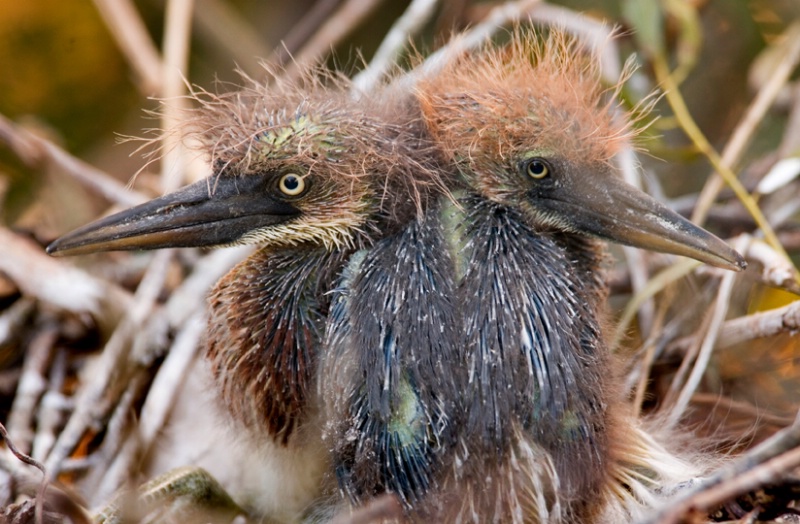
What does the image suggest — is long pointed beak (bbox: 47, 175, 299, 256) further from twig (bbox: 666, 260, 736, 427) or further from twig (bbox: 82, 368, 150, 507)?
twig (bbox: 666, 260, 736, 427)

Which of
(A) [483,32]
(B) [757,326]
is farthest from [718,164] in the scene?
(A) [483,32]

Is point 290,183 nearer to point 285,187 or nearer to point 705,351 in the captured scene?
point 285,187

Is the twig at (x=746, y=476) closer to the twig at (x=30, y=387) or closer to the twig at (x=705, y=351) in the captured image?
the twig at (x=705, y=351)

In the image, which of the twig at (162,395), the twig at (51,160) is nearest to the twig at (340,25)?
the twig at (51,160)

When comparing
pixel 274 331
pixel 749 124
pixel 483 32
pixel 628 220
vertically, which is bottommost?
pixel 274 331

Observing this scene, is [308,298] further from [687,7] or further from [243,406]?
[687,7]

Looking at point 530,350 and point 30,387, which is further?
point 30,387
